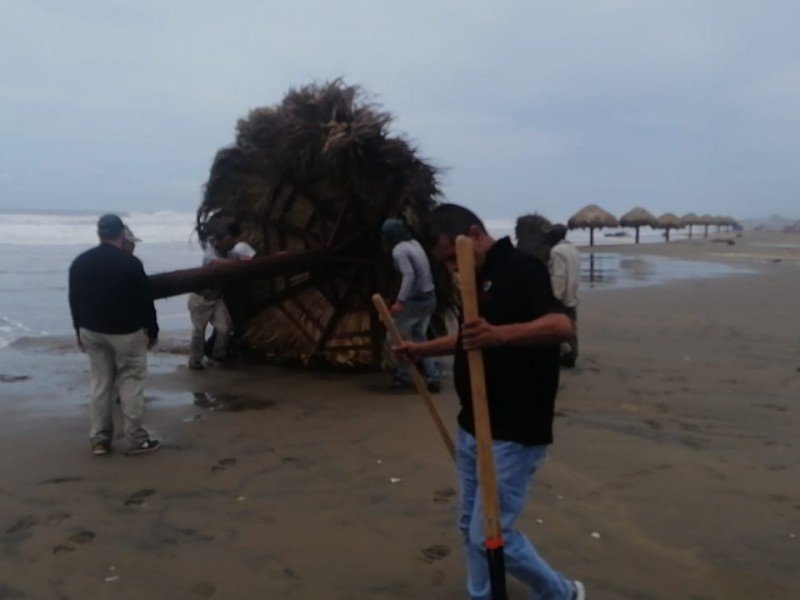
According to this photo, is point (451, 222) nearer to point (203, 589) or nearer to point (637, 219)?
point (203, 589)

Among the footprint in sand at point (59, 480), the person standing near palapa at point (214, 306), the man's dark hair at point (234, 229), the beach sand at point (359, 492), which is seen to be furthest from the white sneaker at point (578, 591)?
the man's dark hair at point (234, 229)

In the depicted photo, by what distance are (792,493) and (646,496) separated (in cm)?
93

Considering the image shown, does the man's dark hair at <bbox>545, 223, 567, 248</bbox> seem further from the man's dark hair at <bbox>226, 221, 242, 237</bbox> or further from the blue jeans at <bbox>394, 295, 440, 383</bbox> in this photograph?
the man's dark hair at <bbox>226, 221, 242, 237</bbox>

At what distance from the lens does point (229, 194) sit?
31.2 ft

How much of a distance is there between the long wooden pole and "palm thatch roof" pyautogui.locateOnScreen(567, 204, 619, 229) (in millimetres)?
43173

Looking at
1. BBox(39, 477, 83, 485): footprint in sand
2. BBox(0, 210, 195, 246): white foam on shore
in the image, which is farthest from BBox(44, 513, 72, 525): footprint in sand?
BBox(0, 210, 195, 246): white foam on shore

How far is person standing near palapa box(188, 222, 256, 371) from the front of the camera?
898 centimetres

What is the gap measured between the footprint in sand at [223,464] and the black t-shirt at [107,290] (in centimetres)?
119

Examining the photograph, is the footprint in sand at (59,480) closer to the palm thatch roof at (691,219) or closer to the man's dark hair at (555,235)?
the man's dark hair at (555,235)

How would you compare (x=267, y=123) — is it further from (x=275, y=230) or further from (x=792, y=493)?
(x=792, y=493)

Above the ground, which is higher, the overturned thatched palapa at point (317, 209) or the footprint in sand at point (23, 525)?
the overturned thatched palapa at point (317, 209)

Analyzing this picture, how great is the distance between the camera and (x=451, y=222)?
331 centimetres

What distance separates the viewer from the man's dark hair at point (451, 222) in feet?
10.9

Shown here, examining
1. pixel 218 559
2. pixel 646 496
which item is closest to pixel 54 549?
pixel 218 559
